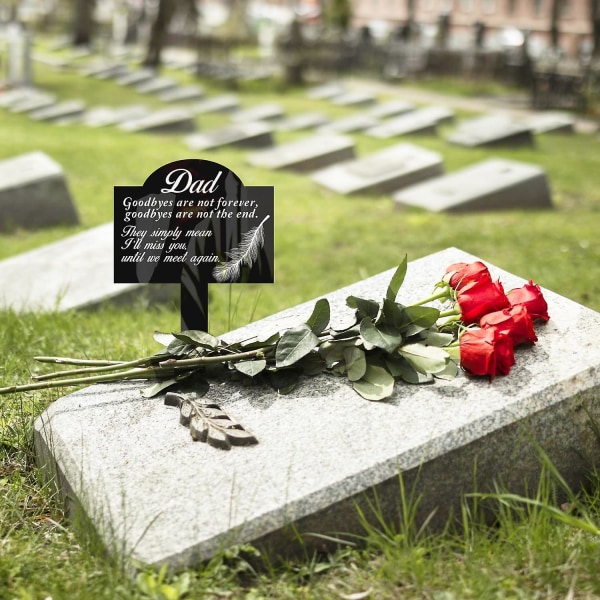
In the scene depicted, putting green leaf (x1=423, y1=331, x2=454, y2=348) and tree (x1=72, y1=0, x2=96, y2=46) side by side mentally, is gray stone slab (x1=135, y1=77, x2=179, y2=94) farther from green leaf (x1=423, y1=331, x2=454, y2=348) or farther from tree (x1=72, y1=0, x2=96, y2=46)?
green leaf (x1=423, y1=331, x2=454, y2=348)

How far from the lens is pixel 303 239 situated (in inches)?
266

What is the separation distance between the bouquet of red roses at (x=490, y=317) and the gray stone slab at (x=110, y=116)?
11.6m

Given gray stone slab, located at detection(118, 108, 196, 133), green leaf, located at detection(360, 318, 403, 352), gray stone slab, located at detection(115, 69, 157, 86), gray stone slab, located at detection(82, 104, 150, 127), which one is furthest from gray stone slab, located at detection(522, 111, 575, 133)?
green leaf, located at detection(360, 318, 403, 352)

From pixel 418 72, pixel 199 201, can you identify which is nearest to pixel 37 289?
pixel 199 201

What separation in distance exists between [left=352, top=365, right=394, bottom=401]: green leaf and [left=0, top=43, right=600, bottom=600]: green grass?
1.26 ft

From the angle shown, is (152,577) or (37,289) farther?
(37,289)

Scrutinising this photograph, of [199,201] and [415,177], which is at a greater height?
[199,201]

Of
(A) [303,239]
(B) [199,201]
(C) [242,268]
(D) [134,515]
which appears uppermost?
(B) [199,201]

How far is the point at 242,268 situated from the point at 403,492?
947 millimetres

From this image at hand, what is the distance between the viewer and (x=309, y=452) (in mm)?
2354

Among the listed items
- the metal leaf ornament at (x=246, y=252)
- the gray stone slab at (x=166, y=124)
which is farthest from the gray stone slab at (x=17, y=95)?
Result: the metal leaf ornament at (x=246, y=252)

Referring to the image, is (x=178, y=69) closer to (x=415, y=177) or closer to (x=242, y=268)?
(x=415, y=177)

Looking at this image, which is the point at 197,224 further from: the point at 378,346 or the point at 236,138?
the point at 236,138

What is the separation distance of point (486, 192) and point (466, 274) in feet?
15.6
